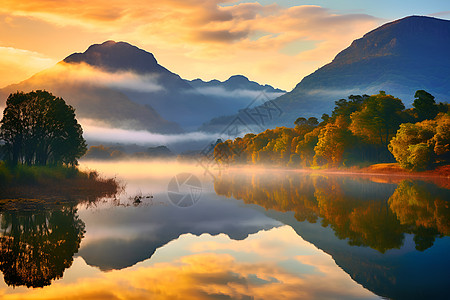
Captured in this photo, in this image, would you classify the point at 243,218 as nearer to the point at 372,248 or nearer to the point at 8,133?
the point at 372,248

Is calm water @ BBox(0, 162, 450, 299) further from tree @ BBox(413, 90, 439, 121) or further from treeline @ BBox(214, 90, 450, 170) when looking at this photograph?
tree @ BBox(413, 90, 439, 121)

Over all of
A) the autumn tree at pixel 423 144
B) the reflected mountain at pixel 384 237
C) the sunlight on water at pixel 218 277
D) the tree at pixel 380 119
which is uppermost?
the tree at pixel 380 119

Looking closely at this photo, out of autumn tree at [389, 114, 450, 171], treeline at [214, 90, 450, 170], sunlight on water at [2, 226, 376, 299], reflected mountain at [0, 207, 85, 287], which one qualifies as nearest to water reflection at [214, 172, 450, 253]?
sunlight on water at [2, 226, 376, 299]

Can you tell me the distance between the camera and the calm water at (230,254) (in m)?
14.7

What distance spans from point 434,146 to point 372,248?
243 ft

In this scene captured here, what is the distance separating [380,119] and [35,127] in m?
88.3

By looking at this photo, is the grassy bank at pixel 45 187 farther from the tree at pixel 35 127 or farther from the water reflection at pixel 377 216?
the water reflection at pixel 377 216

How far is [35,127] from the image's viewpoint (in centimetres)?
6041

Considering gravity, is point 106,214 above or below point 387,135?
below

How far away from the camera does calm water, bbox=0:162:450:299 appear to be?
14656 millimetres

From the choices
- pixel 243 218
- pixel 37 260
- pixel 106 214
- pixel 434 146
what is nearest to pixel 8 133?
pixel 106 214

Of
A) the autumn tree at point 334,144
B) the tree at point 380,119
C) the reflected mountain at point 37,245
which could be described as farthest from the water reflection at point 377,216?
the autumn tree at point 334,144

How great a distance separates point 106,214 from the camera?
114 feet

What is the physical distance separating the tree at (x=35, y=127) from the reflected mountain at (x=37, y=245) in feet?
87.1
